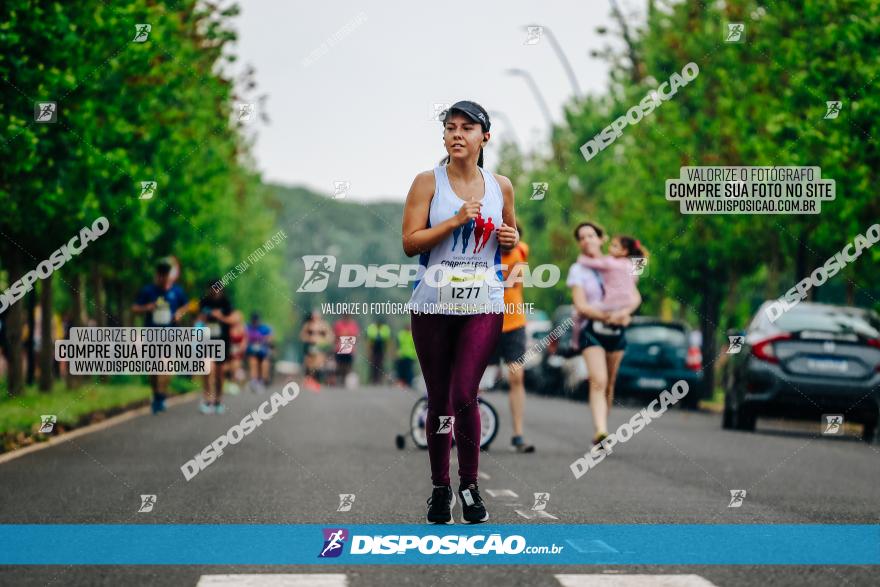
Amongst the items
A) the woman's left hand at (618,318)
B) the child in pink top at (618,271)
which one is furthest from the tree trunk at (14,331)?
the woman's left hand at (618,318)

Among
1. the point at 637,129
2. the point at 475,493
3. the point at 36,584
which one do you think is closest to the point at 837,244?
the point at 637,129

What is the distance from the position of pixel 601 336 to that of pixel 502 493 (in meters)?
3.61

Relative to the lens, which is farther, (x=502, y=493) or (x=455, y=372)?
(x=502, y=493)

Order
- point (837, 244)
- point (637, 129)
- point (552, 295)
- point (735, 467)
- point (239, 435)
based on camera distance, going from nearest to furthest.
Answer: point (735, 467) < point (239, 435) < point (837, 244) < point (637, 129) < point (552, 295)

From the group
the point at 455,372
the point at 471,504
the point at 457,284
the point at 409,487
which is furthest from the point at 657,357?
the point at 457,284

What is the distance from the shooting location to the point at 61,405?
20.6 m

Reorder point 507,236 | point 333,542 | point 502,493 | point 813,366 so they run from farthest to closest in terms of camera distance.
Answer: point 813,366, point 502,493, point 507,236, point 333,542

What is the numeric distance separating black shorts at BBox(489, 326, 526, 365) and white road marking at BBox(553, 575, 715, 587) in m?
7.62

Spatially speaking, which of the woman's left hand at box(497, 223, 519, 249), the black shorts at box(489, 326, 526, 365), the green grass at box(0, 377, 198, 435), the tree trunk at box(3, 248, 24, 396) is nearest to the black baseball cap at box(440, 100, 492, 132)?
the woman's left hand at box(497, 223, 519, 249)

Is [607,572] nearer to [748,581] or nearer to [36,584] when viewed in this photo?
[748,581]

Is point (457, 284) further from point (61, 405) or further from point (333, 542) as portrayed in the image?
point (61, 405)

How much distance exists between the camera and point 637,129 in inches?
1478

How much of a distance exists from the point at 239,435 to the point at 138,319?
30.2 metres

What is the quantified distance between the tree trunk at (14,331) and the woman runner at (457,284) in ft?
56.3
